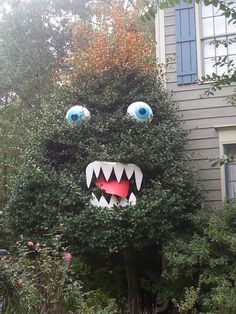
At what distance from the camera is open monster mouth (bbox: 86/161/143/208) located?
21.2ft

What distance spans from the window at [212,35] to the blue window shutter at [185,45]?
0.17 m

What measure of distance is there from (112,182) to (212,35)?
300 centimetres

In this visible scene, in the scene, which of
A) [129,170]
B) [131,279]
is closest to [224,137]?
[129,170]

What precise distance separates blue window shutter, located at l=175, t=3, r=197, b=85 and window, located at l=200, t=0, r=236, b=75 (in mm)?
165

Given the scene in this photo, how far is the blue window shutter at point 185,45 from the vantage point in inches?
300

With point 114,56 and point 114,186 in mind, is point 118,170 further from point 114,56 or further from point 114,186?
point 114,56

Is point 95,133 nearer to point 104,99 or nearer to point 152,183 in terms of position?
point 104,99

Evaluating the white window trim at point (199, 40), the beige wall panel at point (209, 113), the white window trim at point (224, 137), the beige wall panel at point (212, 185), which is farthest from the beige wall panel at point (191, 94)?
the beige wall panel at point (212, 185)

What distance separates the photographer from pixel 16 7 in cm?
1478

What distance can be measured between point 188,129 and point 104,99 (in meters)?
1.44

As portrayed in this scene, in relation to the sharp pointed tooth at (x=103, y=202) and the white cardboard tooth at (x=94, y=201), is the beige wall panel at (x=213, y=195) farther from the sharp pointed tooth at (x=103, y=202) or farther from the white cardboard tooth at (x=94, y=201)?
the white cardboard tooth at (x=94, y=201)

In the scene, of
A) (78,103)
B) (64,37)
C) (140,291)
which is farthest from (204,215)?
(64,37)

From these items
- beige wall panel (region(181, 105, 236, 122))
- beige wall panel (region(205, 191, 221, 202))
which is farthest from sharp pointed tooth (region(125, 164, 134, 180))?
beige wall panel (region(181, 105, 236, 122))

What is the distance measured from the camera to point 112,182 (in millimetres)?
6547
